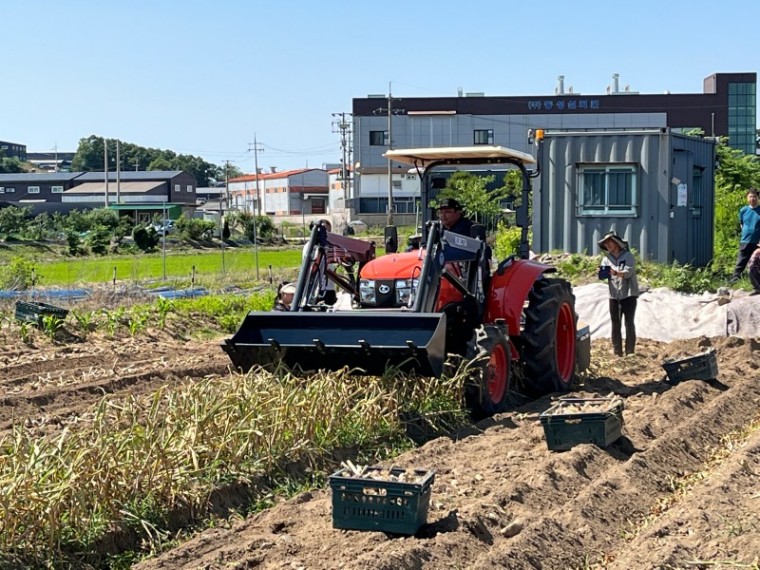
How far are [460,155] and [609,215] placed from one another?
10141mm

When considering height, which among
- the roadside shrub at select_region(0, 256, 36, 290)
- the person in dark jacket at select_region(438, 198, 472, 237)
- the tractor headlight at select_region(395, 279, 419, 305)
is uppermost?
the person in dark jacket at select_region(438, 198, 472, 237)

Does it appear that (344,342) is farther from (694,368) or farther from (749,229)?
(749,229)

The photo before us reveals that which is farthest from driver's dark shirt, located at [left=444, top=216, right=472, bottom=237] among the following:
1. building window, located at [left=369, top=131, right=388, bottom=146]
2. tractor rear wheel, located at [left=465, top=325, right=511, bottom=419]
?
building window, located at [left=369, top=131, right=388, bottom=146]

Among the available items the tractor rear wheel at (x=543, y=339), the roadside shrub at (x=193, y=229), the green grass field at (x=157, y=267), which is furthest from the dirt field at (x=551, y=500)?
the roadside shrub at (x=193, y=229)

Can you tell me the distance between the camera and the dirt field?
5.48 metres

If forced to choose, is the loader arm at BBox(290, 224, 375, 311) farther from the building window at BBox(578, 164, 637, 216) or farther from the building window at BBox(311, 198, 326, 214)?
the building window at BBox(311, 198, 326, 214)

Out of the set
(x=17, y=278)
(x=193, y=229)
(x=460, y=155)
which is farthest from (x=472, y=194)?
(x=460, y=155)

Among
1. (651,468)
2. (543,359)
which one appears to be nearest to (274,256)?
(543,359)

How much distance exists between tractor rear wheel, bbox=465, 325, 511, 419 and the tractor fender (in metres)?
0.32

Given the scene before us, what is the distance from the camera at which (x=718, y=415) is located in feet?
29.8

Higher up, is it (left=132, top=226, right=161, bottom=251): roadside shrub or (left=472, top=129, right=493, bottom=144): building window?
(left=472, top=129, right=493, bottom=144): building window

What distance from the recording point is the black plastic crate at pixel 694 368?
1073cm

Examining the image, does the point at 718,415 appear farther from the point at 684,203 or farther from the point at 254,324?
the point at 684,203

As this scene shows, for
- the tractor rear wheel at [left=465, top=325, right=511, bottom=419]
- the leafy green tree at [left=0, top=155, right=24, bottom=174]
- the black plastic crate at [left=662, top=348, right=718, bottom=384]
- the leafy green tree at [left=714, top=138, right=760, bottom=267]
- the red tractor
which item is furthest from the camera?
the leafy green tree at [left=0, top=155, right=24, bottom=174]
